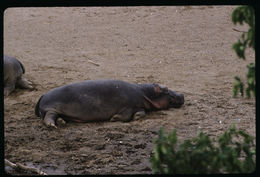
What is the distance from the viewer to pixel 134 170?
4105mm

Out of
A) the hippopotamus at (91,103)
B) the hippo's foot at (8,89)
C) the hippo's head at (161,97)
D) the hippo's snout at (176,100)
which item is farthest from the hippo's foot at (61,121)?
the hippo's snout at (176,100)

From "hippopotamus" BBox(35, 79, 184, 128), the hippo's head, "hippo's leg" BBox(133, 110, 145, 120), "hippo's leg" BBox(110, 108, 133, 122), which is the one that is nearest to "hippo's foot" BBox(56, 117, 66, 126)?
Result: "hippopotamus" BBox(35, 79, 184, 128)

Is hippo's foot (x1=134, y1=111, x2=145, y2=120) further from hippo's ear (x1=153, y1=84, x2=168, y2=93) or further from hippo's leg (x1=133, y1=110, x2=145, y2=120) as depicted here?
hippo's ear (x1=153, y1=84, x2=168, y2=93)

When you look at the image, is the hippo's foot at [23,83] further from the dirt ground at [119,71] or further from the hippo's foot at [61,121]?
the hippo's foot at [61,121]

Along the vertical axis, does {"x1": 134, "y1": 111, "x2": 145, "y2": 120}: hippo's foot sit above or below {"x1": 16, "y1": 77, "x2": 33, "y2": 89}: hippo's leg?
above

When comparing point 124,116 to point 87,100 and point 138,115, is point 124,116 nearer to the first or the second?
point 138,115

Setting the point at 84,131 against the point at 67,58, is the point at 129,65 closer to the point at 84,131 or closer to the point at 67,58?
the point at 67,58

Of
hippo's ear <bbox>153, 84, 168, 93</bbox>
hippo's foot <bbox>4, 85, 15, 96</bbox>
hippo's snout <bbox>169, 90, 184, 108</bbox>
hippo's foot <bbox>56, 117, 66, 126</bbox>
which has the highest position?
hippo's ear <bbox>153, 84, 168, 93</bbox>

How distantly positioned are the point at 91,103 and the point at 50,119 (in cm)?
51

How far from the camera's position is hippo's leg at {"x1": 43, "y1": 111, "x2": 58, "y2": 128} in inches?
205

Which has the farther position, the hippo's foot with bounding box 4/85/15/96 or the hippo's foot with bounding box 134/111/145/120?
the hippo's foot with bounding box 4/85/15/96

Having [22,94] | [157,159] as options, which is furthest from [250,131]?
[22,94]

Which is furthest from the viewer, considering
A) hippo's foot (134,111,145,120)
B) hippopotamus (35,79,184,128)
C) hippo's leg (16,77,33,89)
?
hippo's leg (16,77,33,89)

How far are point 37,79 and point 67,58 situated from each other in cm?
106
